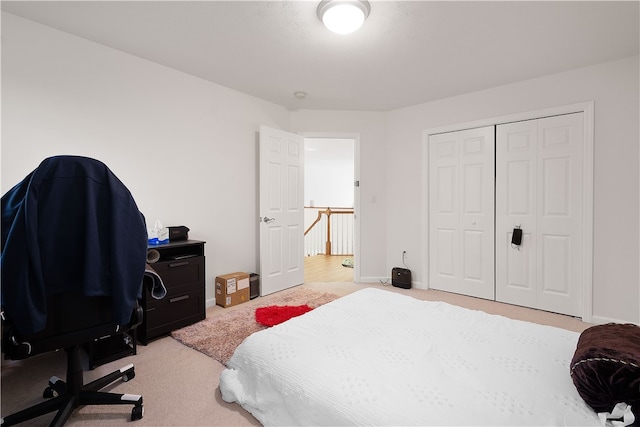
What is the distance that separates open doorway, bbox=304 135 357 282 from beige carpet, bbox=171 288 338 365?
3.96 feet

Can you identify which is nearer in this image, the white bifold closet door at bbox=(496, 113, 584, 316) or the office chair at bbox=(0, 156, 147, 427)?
the office chair at bbox=(0, 156, 147, 427)

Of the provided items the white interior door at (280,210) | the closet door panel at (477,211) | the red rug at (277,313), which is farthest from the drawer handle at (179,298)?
the closet door panel at (477,211)

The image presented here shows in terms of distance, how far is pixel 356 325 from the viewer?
1.59 metres

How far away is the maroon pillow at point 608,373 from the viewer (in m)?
0.87

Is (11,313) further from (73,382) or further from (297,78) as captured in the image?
(297,78)

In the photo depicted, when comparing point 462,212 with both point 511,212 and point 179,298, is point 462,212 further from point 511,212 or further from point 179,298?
point 179,298

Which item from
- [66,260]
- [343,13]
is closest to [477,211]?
[343,13]

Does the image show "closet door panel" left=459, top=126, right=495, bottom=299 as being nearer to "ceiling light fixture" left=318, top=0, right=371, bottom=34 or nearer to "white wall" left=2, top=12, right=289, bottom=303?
"ceiling light fixture" left=318, top=0, right=371, bottom=34

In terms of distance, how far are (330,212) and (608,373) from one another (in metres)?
5.91

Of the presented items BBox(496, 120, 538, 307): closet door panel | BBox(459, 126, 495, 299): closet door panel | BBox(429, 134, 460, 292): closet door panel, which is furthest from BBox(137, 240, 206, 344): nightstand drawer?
BBox(496, 120, 538, 307): closet door panel

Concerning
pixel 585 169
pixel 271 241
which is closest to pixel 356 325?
pixel 271 241

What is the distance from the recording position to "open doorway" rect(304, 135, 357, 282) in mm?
5035

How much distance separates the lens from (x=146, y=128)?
2.83m

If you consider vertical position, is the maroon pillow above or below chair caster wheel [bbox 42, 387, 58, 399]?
above
